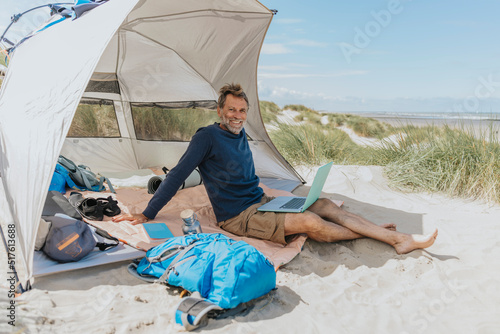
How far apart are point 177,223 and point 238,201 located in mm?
638

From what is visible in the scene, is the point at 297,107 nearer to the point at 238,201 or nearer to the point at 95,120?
the point at 95,120

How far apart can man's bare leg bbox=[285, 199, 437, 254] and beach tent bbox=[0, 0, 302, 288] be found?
1611mm

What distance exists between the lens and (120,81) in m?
4.98

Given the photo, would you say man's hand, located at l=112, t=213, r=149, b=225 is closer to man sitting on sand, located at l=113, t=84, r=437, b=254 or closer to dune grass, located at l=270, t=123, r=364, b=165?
man sitting on sand, located at l=113, t=84, r=437, b=254

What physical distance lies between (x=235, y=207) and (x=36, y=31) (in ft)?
9.47

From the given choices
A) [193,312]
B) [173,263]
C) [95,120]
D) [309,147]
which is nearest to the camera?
[193,312]

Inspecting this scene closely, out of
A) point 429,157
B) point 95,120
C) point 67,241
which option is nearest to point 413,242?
point 67,241

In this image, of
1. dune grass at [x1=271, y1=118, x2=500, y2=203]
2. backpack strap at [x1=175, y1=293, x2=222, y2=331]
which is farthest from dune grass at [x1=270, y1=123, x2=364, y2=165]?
backpack strap at [x1=175, y1=293, x2=222, y2=331]

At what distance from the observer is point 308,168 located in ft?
18.1

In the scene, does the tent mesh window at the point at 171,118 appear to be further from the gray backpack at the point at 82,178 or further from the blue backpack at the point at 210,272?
the blue backpack at the point at 210,272

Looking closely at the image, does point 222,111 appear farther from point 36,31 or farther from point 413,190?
point 413,190

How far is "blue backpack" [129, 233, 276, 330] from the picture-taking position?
1824 millimetres

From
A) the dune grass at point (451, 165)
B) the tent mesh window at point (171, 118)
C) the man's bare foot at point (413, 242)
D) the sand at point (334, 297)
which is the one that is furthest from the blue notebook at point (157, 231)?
the dune grass at point (451, 165)

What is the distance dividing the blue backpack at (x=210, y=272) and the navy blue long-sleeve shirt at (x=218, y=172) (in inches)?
22.6
